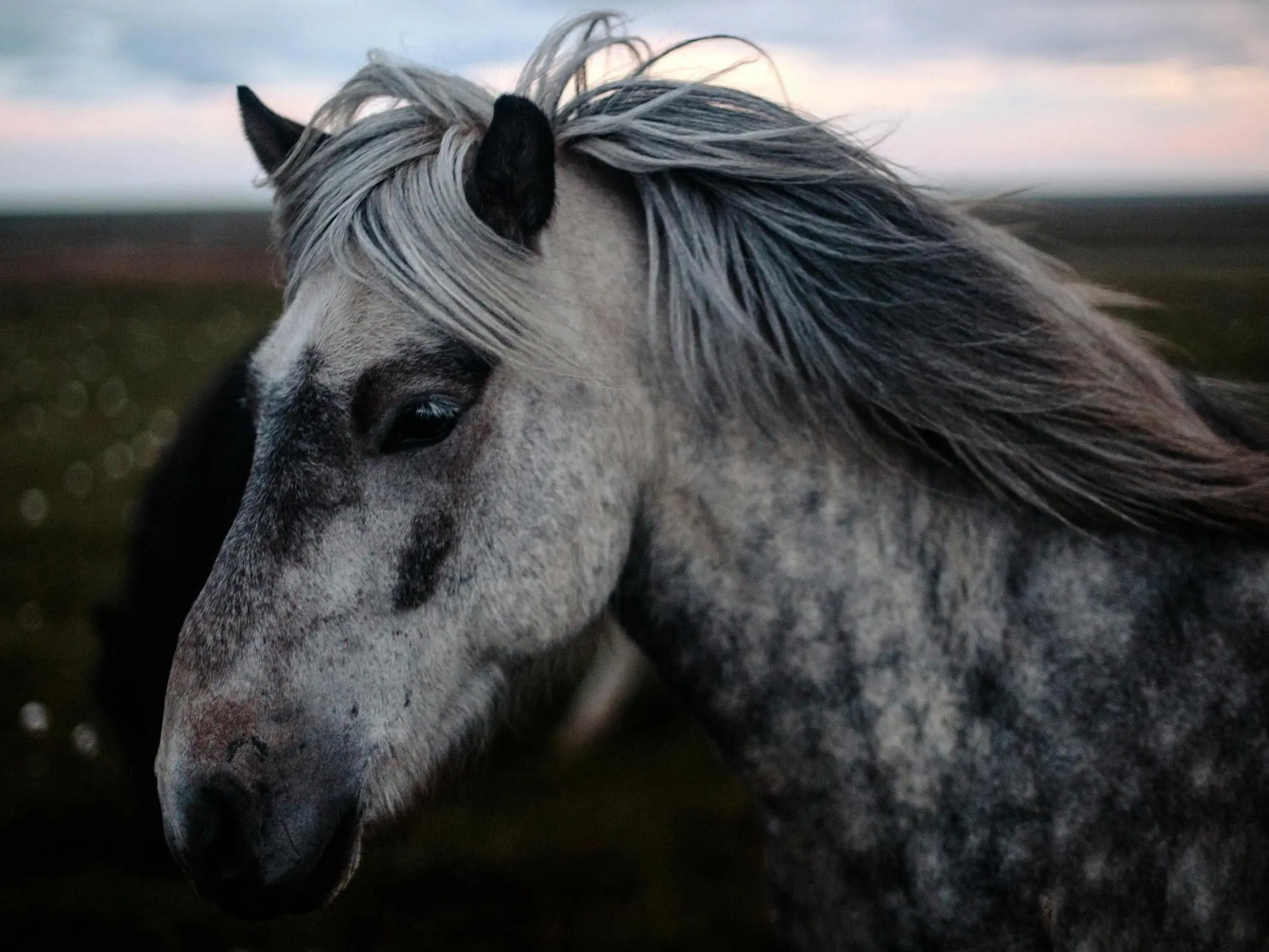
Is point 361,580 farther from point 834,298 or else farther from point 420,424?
point 834,298

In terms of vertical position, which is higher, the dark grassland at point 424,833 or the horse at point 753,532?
the horse at point 753,532

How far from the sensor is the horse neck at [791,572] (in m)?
2.24

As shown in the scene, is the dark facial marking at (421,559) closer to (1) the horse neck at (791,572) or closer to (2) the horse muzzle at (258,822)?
(2) the horse muzzle at (258,822)

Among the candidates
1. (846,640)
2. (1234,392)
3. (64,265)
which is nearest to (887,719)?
(846,640)

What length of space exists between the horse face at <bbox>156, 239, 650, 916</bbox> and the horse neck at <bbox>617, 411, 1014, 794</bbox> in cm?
20

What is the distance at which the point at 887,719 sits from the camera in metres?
2.20

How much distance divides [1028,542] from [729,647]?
0.75 meters

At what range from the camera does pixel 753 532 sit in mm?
2279

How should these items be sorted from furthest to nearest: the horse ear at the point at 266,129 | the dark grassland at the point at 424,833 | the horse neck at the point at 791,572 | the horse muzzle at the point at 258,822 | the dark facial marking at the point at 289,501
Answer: the dark grassland at the point at 424,833
the horse ear at the point at 266,129
the horse neck at the point at 791,572
the dark facial marking at the point at 289,501
the horse muzzle at the point at 258,822

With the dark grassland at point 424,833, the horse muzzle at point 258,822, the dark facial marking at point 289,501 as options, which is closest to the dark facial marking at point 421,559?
the dark facial marking at point 289,501

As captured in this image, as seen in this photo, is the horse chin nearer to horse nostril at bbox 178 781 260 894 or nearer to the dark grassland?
horse nostril at bbox 178 781 260 894

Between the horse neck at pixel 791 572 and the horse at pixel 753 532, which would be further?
the horse neck at pixel 791 572

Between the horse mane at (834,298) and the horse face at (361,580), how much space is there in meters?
0.21

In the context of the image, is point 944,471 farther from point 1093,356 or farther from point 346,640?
point 346,640
